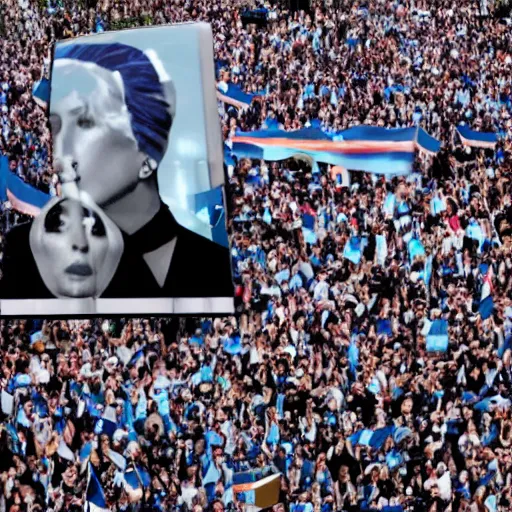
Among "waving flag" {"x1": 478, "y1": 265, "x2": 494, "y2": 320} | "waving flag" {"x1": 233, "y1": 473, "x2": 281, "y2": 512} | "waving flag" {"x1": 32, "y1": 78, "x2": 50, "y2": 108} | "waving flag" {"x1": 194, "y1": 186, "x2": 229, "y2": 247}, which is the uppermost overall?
"waving flag" {"x1": 32, "y1": 78, "x2": 50, "y2": 108}

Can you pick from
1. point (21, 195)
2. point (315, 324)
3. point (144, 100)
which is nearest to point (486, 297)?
point (315, 324)

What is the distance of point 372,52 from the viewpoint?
19672 millimetres

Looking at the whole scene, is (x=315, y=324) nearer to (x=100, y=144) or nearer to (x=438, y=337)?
(x=438, y=337)

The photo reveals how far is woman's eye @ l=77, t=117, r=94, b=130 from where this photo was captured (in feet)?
58.0

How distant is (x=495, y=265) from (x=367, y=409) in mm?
3002

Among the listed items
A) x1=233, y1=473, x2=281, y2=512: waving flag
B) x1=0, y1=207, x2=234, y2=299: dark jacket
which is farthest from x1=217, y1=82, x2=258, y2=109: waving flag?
x1=233, y1=473, x2=281, y2=512: waving flag

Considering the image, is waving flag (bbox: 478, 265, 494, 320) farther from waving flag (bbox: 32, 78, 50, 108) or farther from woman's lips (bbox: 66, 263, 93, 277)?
waving flag (bbox: 32, 78, 50, 108)

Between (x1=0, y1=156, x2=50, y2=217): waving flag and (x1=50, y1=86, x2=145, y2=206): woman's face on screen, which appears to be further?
(x1=0, y1=156, x2=50, y2=217): waving flag

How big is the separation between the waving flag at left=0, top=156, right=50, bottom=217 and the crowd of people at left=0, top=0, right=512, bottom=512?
17cm

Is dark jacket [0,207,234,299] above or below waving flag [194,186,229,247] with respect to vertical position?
below

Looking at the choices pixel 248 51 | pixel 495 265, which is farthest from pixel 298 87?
pixel 495 265

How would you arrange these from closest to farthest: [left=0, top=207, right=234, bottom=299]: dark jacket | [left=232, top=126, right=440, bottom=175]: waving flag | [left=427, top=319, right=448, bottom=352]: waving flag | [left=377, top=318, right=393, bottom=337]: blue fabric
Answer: [left=427, top=319, right=448, bottom=352]: waving flag → [left=377, top=318, right=393, bottom=337]: blue fabric → [left=0, top=207, right=234, bottom=299]: dark jacket → [left=232, top=126, right=440, bottom=175]: waving flag

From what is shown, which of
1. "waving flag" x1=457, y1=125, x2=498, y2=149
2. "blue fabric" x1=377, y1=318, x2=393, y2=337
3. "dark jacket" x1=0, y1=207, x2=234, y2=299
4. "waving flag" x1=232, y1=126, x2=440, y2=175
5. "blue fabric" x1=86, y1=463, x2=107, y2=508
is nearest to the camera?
"blue fabric" x1=86, y1=463, x2=107, y2=508

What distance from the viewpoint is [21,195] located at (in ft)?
59.2
